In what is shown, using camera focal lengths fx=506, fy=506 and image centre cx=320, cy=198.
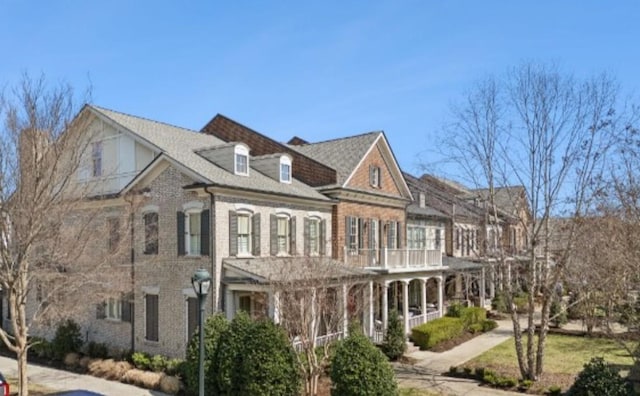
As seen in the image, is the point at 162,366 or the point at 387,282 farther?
the point at 387,282

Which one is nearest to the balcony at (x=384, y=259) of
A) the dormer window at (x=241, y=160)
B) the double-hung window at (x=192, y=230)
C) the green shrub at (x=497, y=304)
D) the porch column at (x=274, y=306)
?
the dormer window at (x=241, y=160)

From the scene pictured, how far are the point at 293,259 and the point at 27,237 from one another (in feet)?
28.1

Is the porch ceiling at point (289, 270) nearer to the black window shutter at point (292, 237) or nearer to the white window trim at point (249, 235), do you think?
the white window trim at point (249, 235)

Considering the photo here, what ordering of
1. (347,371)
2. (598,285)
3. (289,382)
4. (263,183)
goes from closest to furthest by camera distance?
(347,371), (289,382), (598,285), (263,183)

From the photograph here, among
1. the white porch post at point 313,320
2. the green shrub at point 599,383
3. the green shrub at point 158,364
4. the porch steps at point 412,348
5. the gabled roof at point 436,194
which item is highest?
the gabled roof at point 436,194

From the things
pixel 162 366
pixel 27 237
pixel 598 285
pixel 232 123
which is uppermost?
pixel 232 123

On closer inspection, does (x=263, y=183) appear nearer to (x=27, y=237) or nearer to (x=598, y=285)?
(x=27, y=237)

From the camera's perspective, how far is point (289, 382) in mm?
14602

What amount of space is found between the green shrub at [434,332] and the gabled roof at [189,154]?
773cm

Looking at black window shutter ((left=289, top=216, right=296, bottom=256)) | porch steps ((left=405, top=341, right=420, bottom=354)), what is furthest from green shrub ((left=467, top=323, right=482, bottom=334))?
black window shutter ((left=289, top=216, right=296, bottom=256))

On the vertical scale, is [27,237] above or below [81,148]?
below

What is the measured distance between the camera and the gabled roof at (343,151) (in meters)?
25.1

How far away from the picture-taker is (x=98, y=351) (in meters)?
20.5

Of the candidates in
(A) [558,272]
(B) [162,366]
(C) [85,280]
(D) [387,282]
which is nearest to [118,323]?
(B) [162,366]
